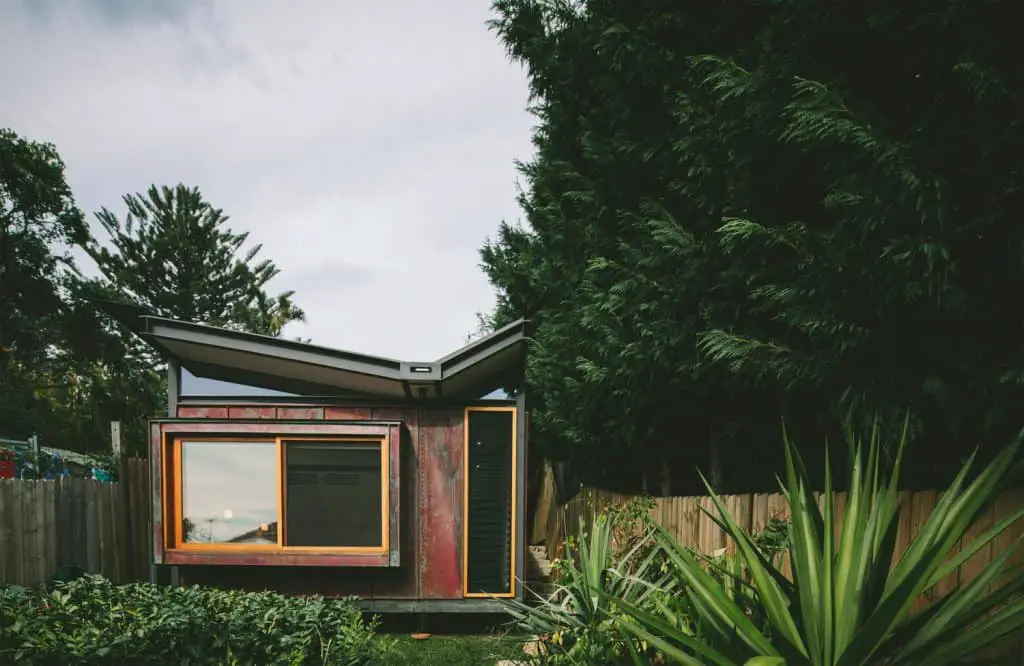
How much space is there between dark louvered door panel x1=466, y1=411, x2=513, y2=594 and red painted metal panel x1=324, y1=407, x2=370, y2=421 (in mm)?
1040

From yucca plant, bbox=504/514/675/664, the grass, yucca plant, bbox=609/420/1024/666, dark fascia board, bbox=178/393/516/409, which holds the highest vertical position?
dark fascia board, bbox=178/393/516/409

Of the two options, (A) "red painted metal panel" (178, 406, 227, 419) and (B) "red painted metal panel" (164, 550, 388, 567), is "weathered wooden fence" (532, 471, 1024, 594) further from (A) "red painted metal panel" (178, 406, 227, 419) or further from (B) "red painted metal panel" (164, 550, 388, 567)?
(A) "red painted metal panel" (178, 406, 227, 419)

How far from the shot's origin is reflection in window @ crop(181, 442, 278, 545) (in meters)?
5.60

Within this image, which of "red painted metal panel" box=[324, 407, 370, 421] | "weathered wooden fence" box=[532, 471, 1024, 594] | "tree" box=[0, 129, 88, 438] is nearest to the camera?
"weathered wooden fence" box=[532, 471, 1024, 594]

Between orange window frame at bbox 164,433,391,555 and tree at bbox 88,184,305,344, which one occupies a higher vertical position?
tree at bbox 88,184,305,344

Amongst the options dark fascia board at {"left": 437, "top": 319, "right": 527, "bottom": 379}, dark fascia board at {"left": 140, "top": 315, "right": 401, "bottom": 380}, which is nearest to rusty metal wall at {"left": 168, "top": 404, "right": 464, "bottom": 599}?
dark fascia board at {"left": 140, "top": 315, "right": 401, "bottom": 380}

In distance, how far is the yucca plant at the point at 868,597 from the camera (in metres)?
1.66

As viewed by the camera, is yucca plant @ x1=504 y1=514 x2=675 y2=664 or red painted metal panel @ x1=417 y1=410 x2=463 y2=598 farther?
red painted metal panel @ x1=417 y1=410 x2=463 y2=598

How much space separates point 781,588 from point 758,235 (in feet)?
7.44

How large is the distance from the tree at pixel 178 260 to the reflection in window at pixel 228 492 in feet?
62.6

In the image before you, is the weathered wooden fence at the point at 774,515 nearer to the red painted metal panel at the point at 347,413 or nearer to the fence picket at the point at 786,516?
the fence picket at the point at 786,516

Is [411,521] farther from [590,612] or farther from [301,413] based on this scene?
[590,612]

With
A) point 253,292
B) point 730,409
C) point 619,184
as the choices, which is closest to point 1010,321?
point 730,409

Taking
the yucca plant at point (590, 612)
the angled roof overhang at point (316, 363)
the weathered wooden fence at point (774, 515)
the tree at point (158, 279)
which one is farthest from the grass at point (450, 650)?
the tree at point (158, 279)
